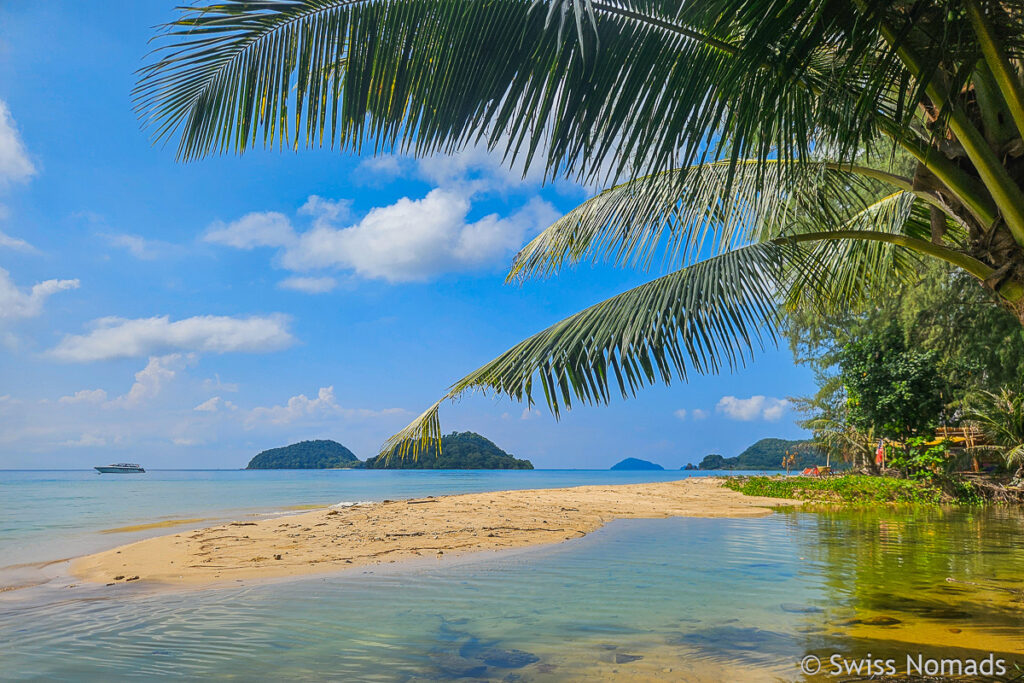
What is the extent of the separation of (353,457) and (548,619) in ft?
282

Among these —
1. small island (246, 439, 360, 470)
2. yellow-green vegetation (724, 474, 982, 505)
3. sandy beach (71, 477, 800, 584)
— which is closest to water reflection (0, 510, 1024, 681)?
sandy beach (71, 477, 800, 584)

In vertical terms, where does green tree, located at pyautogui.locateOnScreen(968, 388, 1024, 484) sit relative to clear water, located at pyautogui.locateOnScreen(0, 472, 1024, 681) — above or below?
above

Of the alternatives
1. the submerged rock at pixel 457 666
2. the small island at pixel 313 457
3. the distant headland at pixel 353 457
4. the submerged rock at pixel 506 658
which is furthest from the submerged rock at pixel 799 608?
the small island at pixel 313 457

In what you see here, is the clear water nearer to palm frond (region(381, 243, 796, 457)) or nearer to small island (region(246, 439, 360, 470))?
palm frond (region(381, 243, 796, 457))

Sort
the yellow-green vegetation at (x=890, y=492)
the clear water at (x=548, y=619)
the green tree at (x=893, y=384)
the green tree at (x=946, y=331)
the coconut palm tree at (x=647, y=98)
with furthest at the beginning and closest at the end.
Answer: the green tree at (x=893, y=384), the yellow-green vegetation at (x=890, y=492), the green tree at (x=946, y=331), the clear water at (x=548, y=619), the coconut palm tree at (x=647, y=98)

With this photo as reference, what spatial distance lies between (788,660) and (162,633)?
12.7 ft

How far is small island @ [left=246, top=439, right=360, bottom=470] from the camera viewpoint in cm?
8469

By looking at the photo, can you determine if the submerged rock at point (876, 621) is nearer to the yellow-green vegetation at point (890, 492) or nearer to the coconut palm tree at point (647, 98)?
the coconut palm tree at point (647, 98)

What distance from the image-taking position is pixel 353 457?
86.3 metres

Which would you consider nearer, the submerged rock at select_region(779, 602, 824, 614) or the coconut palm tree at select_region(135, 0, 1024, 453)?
the coconut palm tree at select_region(135, 0, 1024, 453)

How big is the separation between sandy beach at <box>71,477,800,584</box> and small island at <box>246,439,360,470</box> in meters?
75.5

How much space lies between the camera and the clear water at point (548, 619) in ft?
11.4

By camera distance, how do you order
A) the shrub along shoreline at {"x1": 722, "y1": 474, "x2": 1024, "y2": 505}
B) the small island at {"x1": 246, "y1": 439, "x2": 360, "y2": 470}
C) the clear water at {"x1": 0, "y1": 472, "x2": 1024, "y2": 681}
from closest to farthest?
the clear water at {"x1": 0, "y1": 472, "x2": 1024, "y2": 681} → the shrub along shoreline at {"x1": 722, "y1": 474, "x2": 1024, "y2": 505} → the small island at {"x1": 246, "y1": 439, "x2": 360, "y2": 470}

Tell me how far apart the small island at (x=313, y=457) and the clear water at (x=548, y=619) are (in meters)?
82.1
